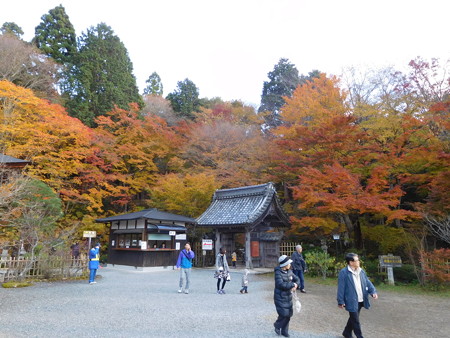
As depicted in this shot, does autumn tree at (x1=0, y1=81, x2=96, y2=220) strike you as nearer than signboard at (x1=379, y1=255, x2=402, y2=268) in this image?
No

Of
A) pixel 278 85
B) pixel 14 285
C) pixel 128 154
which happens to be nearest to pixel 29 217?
pixel 14 285

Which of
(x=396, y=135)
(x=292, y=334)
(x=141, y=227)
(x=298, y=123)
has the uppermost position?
(x=298, y=123)

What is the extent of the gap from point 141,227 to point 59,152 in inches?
375

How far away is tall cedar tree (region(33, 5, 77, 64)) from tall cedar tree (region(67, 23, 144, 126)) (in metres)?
2.84

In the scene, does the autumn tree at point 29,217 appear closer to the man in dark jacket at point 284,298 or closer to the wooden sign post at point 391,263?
the man in dark jacket at point 284,298

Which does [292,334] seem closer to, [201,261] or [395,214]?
[395,214]

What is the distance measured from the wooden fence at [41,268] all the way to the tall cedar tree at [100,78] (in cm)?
1645

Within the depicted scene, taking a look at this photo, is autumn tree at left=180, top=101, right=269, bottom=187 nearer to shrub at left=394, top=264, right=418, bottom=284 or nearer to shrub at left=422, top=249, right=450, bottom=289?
shrub at left=394, top=264, right=418, bottom=284

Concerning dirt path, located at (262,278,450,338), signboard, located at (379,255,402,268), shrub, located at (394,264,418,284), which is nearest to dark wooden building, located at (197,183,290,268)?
signboard, located at (379,255,402,268)

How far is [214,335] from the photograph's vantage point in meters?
5.23

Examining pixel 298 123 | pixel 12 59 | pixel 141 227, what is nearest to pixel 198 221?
pixel 141 227

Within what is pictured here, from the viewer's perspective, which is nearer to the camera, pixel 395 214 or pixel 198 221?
pixel 395 214

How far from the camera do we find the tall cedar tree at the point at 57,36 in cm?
2991

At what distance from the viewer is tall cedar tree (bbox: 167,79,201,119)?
3491 cm
